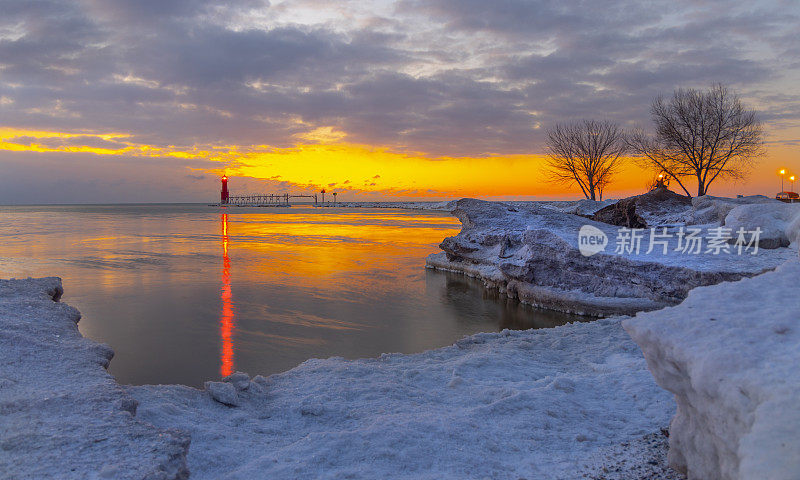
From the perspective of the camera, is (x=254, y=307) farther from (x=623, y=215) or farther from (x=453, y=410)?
(x=623, y=215)

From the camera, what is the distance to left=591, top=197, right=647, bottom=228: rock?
19172 millimetres

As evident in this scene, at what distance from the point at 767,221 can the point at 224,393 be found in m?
11.0

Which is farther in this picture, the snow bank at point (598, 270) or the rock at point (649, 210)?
the rock at point (649, 210)

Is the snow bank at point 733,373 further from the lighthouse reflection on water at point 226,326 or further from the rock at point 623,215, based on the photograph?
the rock at point 623,215

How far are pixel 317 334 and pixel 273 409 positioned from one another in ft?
12.6

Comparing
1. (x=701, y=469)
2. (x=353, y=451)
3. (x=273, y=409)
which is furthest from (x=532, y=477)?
(x=273, y=409)

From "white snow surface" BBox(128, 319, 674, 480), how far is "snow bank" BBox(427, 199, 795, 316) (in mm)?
3679

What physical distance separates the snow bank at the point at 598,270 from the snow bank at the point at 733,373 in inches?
242

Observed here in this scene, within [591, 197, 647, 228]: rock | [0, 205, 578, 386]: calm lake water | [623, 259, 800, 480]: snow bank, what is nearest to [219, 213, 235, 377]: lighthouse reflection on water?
[0, 205, 578, 386]: calm lake water

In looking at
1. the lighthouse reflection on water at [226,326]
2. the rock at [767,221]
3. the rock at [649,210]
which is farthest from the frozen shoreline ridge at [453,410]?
the rock at [649,210]

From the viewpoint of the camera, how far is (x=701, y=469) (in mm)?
2854

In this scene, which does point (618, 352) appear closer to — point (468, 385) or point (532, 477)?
point (468, 385)

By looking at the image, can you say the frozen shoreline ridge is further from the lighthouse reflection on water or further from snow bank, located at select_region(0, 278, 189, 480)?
the lighthouse reflection on water

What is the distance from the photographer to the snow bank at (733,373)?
83.0 inches
